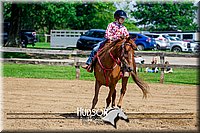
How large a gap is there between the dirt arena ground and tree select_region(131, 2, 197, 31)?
143ft

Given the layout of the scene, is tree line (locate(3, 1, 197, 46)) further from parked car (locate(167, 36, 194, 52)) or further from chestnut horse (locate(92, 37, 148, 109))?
chestnut horse (locate(92, 37, 148, 109))

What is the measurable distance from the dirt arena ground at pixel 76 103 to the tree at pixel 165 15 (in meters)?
43.5

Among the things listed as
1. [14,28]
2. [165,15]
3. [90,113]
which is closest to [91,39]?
[14,28]

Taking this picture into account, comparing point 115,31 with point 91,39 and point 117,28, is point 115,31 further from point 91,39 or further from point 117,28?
point 91,39

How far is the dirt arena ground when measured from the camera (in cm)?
838

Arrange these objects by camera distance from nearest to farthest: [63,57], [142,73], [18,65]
Result: [142,73]
[18,65]
[63,57]

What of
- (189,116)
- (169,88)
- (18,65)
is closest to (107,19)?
(18,65)

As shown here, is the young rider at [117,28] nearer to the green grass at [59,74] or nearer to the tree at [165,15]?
the green grass at [59,74]

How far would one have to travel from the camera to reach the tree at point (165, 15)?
59.2 meters

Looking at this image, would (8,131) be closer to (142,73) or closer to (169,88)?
(169,88)

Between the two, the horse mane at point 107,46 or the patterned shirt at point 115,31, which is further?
the patterned shirt at point 115,31

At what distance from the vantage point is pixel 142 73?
20781 mm

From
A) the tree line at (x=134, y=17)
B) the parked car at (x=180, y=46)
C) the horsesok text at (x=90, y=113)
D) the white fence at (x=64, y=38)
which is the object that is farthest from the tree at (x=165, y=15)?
the horsesok text at (x=90, y=113)

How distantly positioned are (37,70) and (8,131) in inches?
531
